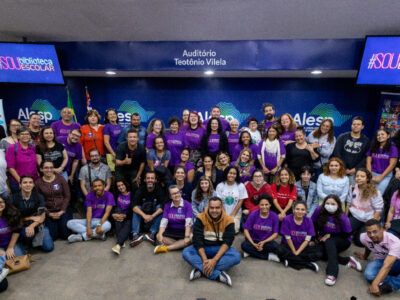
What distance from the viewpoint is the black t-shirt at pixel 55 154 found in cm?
407

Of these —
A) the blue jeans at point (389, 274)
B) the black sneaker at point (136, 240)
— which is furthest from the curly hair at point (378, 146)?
the black sneaker at point (136, 240)

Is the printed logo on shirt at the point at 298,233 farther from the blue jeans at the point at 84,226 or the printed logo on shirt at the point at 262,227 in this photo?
the blue jeans at the point at 84,226

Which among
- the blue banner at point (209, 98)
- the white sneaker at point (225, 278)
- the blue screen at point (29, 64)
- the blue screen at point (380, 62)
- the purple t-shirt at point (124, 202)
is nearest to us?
the white sneaker at point (225, 278)

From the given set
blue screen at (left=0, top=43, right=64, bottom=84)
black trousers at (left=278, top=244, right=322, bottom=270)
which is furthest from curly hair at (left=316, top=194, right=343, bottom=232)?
blue screen at (left=0, top=43, right=64, bottom=84)

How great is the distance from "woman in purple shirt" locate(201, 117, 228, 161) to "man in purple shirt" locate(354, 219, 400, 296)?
2.51 metres

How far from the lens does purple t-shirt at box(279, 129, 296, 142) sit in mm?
4548

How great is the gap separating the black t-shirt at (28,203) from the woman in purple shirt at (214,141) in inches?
110

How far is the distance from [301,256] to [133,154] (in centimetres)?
310

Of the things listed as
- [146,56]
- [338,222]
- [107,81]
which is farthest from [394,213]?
[107,81]

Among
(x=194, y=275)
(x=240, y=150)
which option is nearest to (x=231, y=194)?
(x=240, y=150)

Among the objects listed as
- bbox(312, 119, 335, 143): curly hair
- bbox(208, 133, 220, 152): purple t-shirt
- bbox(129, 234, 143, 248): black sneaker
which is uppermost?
bbox(312, 119, 335, 143): curly hair

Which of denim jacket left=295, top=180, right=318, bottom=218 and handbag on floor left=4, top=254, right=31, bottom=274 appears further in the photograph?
denim jacket left=295, top=180, right=318, bottom=218

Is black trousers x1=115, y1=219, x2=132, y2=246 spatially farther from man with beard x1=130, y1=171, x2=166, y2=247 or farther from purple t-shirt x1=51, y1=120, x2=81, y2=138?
purple t-shirt x1=51, y1=120, x2=81, y2=138

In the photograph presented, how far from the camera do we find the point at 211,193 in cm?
391
